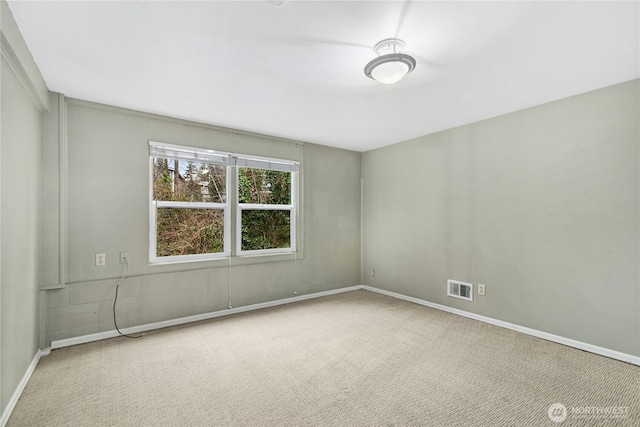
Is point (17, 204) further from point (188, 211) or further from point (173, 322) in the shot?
point (173, 322)

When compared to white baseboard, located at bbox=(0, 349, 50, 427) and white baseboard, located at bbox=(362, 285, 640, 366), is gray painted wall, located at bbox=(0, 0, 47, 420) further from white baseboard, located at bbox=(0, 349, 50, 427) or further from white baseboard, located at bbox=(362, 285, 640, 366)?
white baseboard, located at bbox=(362, 285, 640, 366)

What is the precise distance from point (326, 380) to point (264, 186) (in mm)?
2649

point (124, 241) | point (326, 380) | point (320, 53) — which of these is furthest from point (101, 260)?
point (320, 53)

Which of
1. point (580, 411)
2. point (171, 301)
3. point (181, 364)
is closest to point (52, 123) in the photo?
point (171, 301)

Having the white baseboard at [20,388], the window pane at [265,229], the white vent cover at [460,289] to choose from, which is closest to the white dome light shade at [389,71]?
the window pane at [265,229]

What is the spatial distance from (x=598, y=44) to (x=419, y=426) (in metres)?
2.66

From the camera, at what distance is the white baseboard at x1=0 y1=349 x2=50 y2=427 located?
180 centimetres

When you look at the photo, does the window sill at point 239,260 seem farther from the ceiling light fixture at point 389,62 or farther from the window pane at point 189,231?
the ceiling light fixture at point 389,62

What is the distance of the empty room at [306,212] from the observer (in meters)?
1.86

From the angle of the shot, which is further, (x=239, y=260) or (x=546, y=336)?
(x=239, y=260)

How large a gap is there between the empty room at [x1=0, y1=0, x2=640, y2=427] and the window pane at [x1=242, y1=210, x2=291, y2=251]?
0.03 metres

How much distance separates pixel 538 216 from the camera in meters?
3.07

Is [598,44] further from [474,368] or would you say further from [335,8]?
[474,368]

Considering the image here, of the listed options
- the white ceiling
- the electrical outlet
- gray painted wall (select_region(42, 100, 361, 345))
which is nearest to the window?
gray painted wall (select_region(42, 100, 361, 345))
